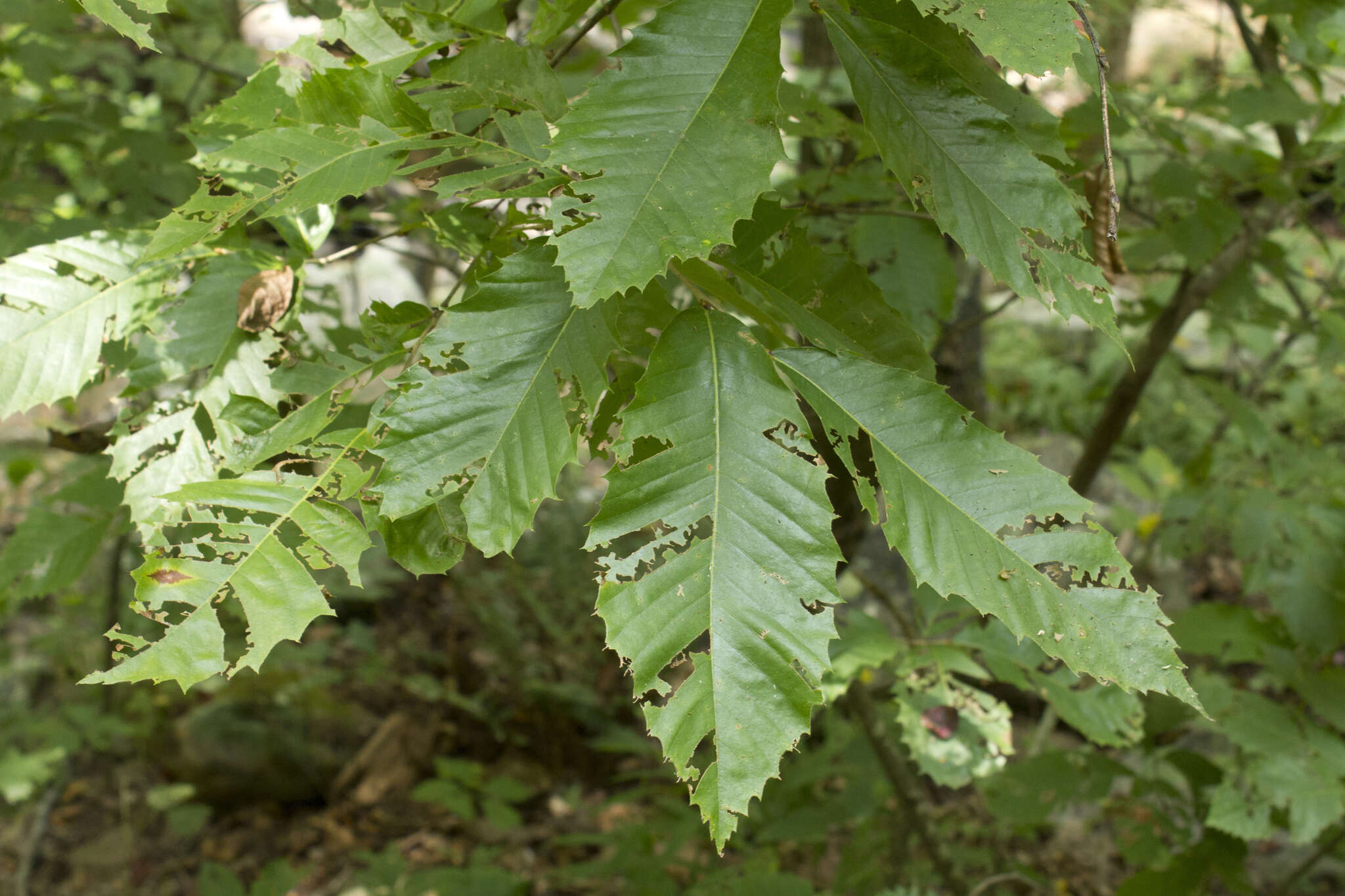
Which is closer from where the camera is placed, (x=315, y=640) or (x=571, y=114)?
(x=571, y=114)

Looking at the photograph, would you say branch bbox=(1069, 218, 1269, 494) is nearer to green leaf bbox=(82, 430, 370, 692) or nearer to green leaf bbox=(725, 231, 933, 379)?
green leaf bbox=(725, 231, 933, 379)

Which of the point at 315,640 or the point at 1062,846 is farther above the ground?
the point at 1062,846

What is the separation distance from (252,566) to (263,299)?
0.40 metres

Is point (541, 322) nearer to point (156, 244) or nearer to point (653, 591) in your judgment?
point (653, 591)

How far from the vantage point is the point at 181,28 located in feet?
8.70

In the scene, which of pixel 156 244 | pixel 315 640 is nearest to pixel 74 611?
pixel 315 640

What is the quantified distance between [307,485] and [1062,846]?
10.8 feet

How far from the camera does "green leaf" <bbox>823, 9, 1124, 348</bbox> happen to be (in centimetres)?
72

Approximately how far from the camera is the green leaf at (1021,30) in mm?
629

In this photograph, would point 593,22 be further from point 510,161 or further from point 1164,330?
point 1164,330

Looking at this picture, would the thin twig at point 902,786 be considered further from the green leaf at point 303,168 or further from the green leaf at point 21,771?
the green leaf at point 21,771

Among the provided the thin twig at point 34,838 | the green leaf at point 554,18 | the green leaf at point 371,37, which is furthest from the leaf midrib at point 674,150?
the thin twig at point 34,838

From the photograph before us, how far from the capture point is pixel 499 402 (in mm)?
698

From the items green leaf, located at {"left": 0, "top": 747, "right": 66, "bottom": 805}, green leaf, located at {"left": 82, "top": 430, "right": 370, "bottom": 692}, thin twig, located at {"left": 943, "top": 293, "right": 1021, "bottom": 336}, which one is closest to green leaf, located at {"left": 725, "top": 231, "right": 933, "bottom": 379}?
green leaf, located at {"left": 82, "top": 430, "right": 370, "bottom": 692}
